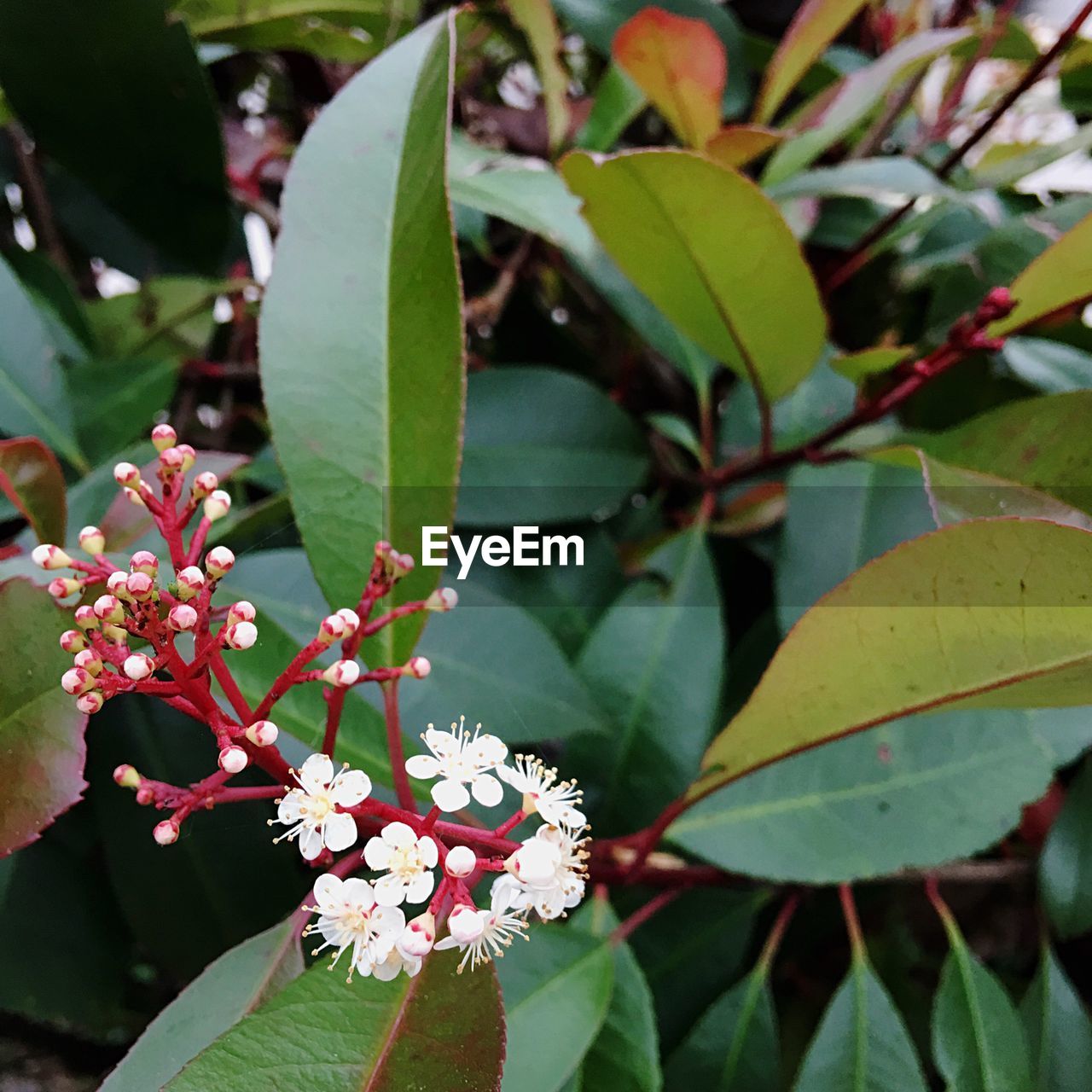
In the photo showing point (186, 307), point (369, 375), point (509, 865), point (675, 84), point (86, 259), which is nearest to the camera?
point (509, 865)

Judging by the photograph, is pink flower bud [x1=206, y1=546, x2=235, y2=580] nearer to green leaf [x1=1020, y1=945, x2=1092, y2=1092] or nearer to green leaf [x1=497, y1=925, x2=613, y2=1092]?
green leaf [x1=497, y1=925, x2=613, y2=1092]

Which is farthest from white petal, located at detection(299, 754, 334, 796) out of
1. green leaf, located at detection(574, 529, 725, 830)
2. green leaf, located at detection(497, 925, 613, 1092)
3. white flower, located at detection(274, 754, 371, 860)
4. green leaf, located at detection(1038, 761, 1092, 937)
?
green leaf, located at detection(1038, 761, 1092, 937)

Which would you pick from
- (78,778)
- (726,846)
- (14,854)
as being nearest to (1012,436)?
(726,846)

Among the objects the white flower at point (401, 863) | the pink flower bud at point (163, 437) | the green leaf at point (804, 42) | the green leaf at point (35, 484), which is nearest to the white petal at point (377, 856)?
the white flower at point (401, 863)

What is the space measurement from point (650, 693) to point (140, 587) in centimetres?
45

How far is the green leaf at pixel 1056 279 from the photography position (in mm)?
578

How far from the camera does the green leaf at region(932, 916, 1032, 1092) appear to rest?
611mm

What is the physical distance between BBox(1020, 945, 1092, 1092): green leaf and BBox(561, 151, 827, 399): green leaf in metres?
0.56

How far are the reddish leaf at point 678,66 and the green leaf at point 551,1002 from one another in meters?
0.71

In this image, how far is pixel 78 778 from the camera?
0.44m

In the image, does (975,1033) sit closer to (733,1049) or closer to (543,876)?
(733,1049)

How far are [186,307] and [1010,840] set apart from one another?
1056mm

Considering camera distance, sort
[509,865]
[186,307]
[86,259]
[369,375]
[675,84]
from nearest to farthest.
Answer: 1. [509,865]
2. [369,375]
3. [675,84]
4. [186,307]
5. [86,259]

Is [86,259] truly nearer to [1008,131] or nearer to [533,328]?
[533,328]
